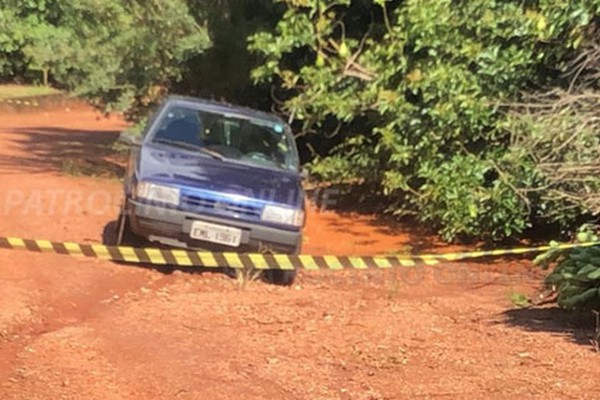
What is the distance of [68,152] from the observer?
2334cm

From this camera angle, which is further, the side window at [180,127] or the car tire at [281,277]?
the side window at [180,127]

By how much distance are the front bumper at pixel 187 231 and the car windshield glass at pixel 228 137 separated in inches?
39.2

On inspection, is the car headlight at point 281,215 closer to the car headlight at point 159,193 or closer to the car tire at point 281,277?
the car tire at point 281,277

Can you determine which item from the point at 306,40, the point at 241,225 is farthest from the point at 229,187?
the point at 306,40

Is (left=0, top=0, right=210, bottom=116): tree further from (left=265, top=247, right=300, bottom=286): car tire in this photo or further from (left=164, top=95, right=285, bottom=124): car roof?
(left=265, top=247, right=300, bottom=286): car tire

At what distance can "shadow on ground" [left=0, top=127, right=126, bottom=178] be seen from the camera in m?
19.2

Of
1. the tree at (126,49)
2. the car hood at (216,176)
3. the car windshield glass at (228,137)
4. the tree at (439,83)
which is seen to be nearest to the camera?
the car hood at (216,176)

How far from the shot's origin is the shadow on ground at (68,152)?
63.0 feet

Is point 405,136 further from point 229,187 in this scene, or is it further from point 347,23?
point 229,187

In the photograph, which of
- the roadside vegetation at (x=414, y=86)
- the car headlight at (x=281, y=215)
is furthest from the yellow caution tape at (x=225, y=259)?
A: the roadside vegetation at (x=414, y=86)

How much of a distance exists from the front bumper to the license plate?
4cm

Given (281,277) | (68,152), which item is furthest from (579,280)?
(68,152)

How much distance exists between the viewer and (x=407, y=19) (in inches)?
496

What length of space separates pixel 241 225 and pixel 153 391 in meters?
3.43
